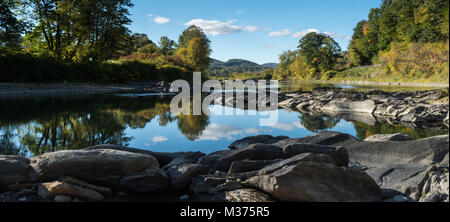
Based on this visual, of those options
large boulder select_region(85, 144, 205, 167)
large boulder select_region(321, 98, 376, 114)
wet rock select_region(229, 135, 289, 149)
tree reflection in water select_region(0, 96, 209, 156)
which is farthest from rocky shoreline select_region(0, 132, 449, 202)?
large boulder select_region(321, 98, 376, 114)

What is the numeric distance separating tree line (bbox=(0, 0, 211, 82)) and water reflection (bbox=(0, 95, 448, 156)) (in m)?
13.2

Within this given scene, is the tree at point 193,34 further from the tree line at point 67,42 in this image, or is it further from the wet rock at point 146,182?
the wet rock at point 146,182

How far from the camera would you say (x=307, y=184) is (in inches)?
116

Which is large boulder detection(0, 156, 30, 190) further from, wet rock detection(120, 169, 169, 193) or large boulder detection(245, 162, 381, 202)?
large boulder detection(245, 162, 381, 202)

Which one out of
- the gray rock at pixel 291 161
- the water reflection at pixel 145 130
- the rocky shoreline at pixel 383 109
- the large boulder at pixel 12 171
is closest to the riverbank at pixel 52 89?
the water reflection at pixel 145 130

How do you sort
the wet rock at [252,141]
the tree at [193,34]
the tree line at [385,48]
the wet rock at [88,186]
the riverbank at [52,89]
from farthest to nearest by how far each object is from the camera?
the tree at [193,34], the tree line at [385,48], the riverbank at [52,89], the wet rock at [252,141], the wet rock at [88,186]

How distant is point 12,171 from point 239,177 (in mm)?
2750

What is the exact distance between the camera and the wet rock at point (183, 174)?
3602 mm

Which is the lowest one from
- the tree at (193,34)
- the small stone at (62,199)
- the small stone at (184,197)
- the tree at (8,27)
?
the small stone at (184,197)

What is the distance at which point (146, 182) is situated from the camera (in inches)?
139

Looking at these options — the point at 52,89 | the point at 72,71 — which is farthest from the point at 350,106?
the point at 72,71

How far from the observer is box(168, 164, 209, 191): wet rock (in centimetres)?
360

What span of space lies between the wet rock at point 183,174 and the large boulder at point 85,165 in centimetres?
46

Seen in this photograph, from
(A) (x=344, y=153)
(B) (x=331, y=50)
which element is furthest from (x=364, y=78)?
(A) (x=344, y=153)
